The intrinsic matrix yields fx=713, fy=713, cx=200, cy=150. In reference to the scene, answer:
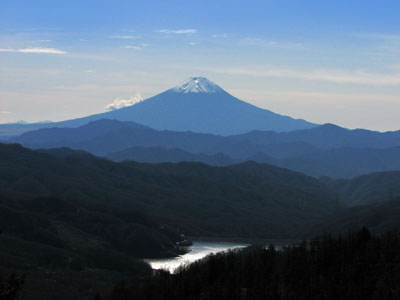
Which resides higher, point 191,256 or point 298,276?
point 298,276

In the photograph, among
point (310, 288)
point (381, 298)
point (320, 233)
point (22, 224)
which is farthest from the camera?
point (320, 233)

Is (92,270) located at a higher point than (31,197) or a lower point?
lower

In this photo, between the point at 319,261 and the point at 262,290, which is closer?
the point at 262,290

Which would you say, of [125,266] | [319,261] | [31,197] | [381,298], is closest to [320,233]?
[125,266]

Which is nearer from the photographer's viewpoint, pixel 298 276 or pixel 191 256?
pixel 298 276

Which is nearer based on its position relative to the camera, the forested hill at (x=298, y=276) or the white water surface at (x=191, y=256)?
the forested hill at (x=298, y=276)

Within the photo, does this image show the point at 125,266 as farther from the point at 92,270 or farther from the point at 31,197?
the point at 31,197

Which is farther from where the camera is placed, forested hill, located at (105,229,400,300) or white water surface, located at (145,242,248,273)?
white water surface, located at (145,242,248,273)

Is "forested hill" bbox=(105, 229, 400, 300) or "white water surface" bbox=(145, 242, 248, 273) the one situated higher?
"forested hill" bbox=(105, 229, 400, 300)
